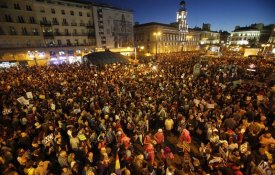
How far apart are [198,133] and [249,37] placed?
336ft

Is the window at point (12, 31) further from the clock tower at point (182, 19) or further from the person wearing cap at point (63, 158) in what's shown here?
the clock tower at point (182, 19)

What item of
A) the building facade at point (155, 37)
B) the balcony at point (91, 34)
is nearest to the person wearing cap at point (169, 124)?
the balcony at point (91, 34)

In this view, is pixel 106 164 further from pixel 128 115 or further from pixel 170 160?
pixel 128 115

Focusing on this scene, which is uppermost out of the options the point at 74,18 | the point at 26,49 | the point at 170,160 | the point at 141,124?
the point at 74,18

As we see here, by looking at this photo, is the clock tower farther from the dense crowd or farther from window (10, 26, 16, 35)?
the dense crowd

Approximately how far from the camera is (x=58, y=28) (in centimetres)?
4075

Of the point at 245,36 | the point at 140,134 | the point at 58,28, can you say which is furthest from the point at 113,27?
the point at 245,36

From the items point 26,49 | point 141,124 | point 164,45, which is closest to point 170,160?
point 141,124

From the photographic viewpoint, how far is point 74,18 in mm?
43531

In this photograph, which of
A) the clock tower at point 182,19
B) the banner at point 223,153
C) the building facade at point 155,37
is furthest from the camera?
the clock tower at point 182,19

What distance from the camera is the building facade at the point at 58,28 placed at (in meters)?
33.6

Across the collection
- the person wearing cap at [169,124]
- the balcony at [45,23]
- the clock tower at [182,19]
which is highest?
the clock tower at [182,19]

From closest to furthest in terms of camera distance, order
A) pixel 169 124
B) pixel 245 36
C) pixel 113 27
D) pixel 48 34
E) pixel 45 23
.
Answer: pixel 169 124, pixel 45 23, pixel 48 34, pixel 113 27, pixel 245 36

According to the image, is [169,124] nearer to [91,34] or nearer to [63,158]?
[63,158]
